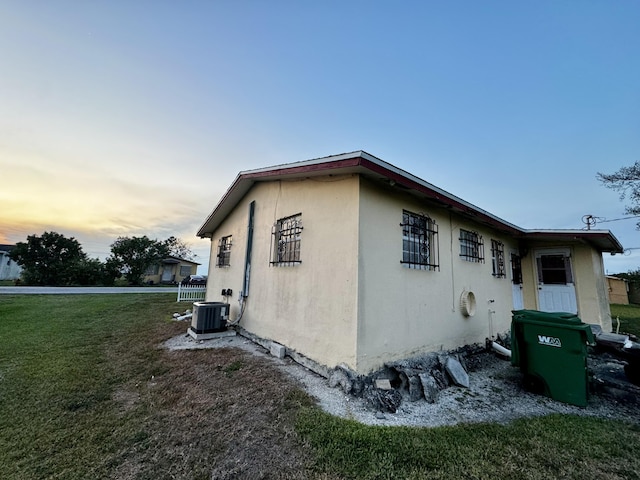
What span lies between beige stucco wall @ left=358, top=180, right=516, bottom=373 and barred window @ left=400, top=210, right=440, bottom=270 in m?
0.13

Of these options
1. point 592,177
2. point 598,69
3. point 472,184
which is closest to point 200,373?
point 598,69

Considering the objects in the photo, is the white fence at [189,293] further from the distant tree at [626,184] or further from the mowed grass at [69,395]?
the distant tree at [626,184]

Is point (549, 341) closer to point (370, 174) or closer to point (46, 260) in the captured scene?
point (370, 174)

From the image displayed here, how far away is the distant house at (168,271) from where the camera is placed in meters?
30.5

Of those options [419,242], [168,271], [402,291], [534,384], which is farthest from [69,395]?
[168,271]

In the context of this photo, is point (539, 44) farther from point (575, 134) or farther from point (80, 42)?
point (80, 42)

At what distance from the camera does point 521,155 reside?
11.1 metres

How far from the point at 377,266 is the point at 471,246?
379cm

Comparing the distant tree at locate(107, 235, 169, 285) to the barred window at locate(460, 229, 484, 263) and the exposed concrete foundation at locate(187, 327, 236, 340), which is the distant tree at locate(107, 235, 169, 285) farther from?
the barred window at locate(460, 229, 484, 263)

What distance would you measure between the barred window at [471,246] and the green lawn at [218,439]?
11.4 feet

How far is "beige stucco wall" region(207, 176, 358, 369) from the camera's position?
3865 mm

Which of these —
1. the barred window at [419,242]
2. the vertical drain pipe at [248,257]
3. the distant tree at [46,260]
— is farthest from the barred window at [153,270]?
the barred window at [419,242]

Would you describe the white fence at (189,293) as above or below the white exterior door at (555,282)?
below

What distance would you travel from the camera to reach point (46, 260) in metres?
24.0
